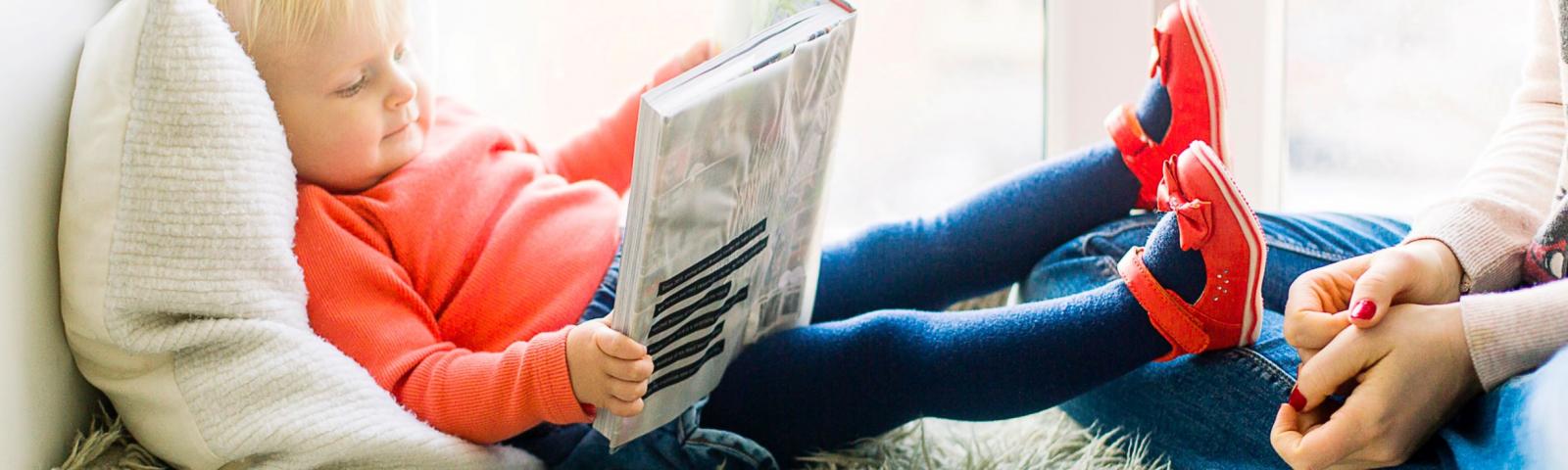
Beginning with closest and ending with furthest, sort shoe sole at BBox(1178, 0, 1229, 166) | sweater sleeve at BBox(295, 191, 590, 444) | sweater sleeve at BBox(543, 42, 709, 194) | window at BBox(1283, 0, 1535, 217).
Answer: sweater sleeve at BBox(295, 191, 590, 444) < shoe sole at BBox(1178, 0, 1229, 166) < sweater sleeve at BBox(543, 42, 709, 194) < window at BBox(1283, 0, 1535, 217)

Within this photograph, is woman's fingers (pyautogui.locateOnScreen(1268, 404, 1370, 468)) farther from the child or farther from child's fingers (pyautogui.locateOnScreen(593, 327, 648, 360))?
child's fingers (pyautogui.locateOnScreen(593, 327, 648, 360))

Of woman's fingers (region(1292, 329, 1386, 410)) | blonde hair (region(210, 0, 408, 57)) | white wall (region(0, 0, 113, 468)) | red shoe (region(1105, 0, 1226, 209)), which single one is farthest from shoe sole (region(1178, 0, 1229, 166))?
white wall (region(0, 0, 113, 468))

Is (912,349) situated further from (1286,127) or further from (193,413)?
(1286,127)

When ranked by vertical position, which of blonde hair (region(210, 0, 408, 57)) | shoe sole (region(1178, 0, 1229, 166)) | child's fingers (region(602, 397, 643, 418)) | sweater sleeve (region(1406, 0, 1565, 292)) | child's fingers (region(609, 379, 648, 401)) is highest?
blonde hair (region(210, 0, 408, 57))

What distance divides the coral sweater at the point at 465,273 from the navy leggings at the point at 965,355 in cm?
14

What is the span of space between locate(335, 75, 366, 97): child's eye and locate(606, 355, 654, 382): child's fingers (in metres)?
0.28

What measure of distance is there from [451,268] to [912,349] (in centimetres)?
33

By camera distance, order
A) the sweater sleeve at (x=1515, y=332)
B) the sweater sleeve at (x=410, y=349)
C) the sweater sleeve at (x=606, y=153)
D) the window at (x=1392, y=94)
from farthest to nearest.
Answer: the window at (x=1392, y=94) < the sweater sleeve at (x=606, y=153) < the sweater sleeve at (x=410, y=349) < the sweater sleeve at (x=1515, y=332)

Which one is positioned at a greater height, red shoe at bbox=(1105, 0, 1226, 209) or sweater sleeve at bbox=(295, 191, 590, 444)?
red shoe at bbox=(1105, 0, 1226, 209)

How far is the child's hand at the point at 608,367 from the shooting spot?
73cm

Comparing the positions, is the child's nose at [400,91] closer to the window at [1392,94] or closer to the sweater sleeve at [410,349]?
the sweater sleeve at [410,349]

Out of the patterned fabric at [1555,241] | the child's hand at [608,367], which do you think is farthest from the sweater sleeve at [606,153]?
the patterned fabric at [1555,241]

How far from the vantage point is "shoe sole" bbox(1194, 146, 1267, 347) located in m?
0.76

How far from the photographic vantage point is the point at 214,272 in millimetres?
759
